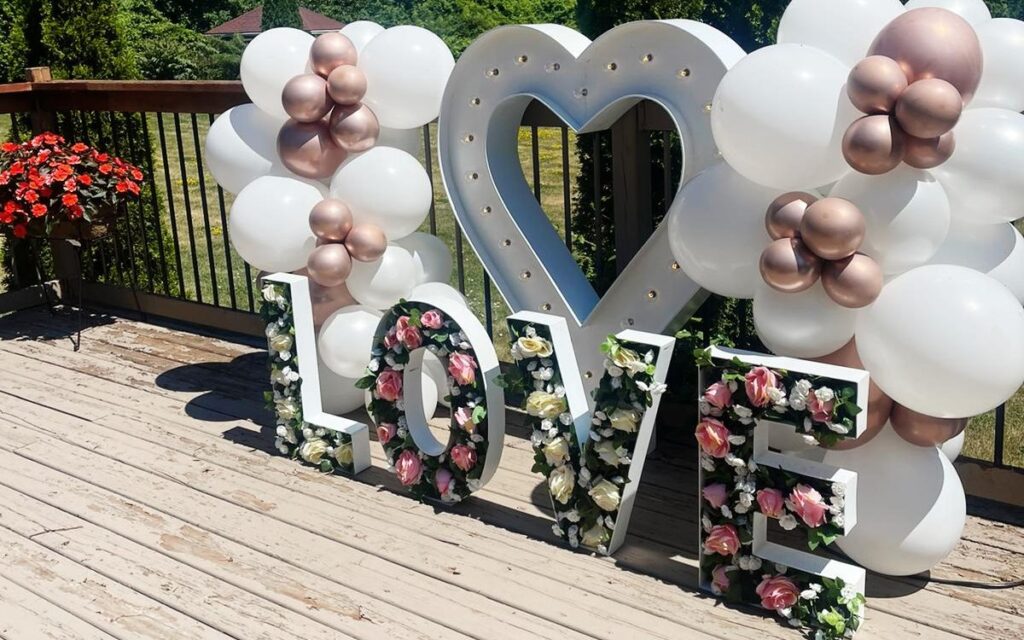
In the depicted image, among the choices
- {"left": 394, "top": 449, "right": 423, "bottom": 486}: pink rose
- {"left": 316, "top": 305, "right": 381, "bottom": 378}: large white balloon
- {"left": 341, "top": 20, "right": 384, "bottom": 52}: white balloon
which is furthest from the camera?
{"left": 341, "top": 20, "right": 384, "bottom": 52}: white balloon

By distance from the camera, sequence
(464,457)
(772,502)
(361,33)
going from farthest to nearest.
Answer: (361,33)
(464,457)
(772,502)

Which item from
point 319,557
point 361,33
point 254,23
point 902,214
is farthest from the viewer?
point 254,23

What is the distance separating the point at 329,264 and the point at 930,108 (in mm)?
1776

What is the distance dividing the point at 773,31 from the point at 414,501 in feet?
15.9

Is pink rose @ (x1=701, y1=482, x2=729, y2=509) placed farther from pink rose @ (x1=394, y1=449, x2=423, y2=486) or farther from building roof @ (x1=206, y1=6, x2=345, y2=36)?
building roof @ (x1=206, y1=6, x2=345, y2=36)

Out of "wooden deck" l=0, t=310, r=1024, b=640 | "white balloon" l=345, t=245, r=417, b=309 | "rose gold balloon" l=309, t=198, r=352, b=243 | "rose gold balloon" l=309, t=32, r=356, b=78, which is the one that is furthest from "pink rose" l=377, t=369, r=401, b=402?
"rose gold balloon" l=309, t=32, r=356, b=78

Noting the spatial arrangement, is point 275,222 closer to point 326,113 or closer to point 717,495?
point 326,113

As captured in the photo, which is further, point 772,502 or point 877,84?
point 772,502

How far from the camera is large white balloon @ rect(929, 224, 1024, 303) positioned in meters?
2.06

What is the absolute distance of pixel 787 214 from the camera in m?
1.99

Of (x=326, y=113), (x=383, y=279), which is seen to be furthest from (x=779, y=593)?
(x=326, y=113)

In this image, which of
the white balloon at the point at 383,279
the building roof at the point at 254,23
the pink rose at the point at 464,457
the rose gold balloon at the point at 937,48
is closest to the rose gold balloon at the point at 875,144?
the rose gold balloon at the point at 937,48

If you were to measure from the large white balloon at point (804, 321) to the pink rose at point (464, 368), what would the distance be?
2.52 ft

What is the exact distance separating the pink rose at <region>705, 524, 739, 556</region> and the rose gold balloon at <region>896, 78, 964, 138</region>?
2.94ft
